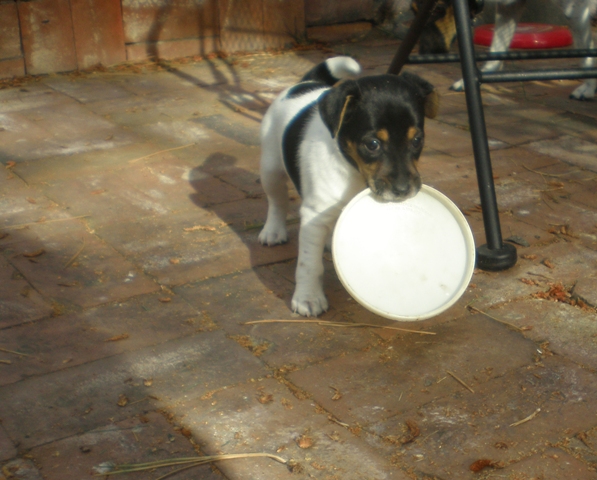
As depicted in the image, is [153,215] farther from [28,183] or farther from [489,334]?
[489,334]

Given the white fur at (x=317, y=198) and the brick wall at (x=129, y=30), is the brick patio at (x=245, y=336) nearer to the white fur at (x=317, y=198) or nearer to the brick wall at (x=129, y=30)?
the white fur at (x=317, y=198)

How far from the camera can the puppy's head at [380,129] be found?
307 centimetres

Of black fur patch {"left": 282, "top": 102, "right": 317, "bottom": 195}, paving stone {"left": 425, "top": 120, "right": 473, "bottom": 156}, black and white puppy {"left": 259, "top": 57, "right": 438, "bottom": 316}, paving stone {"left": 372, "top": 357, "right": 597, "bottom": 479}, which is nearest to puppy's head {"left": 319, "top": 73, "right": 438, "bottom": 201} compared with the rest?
black and white puppy {"left": 259, "top": 57, "right": 438, "bottom": 316}

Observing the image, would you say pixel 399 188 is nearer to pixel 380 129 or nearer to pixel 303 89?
pixel 380 129

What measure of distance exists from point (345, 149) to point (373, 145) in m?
0.16

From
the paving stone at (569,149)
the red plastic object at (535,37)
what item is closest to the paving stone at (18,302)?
the paving stone at (569,149)

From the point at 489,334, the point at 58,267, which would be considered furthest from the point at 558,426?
the point at 58,267

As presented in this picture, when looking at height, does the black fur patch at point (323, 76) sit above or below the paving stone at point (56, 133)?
above

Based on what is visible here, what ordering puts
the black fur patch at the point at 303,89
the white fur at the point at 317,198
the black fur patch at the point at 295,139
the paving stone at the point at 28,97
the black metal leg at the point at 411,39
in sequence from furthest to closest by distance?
1. the paving stone at the point at 28,97
2. the black metal leg at the point at 411,39
3. the black fur patch at the point at 303,89
4. the black fur patch at the point at 295,139
5. the white fur at the point at 317,198

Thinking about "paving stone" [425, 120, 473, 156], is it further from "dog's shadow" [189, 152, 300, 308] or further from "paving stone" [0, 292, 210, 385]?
"paving stone" [0, 292, 210, 385]

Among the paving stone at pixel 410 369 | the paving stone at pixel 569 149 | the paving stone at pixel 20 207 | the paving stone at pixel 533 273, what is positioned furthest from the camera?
the paving stone at pixel 569 149

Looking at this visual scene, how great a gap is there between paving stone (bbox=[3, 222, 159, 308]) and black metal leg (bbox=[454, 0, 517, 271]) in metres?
1.59

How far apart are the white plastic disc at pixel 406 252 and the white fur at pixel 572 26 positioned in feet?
13.0

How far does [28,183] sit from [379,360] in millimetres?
2735
